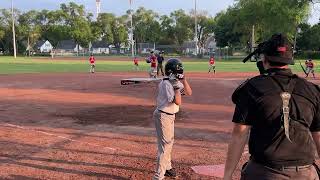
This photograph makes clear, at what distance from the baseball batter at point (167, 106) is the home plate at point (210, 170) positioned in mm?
897

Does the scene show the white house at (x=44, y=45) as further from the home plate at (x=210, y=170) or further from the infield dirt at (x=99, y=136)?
the home plate at (x=210, y=170)

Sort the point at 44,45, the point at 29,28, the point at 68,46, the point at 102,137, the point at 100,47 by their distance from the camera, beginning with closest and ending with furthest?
the point at 102,137 < the point at 29,28 < the point at 44,45 < the point at 68,46 < the point at 100,47

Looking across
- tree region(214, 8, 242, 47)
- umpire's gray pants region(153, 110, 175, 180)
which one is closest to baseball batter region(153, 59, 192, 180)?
umpire's gray pants region(153, 110, 175, 180)

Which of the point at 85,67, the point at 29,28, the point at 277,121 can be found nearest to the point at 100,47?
the point at 29,28

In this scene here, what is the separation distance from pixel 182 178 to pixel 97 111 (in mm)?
8034

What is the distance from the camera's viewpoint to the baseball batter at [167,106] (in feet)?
21.0

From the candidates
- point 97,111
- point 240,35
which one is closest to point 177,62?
point 97,111

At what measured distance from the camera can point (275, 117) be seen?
10.3ft

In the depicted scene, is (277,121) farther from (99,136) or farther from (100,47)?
(100,47)

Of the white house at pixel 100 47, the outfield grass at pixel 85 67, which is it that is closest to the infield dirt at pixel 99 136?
the outfield grass at pixel 85 67

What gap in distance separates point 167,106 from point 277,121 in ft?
11.2

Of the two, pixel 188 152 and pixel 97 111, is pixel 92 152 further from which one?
pixel 97 111

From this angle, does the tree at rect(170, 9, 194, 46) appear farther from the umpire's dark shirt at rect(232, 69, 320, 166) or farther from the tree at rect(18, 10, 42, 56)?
the umpire's dark shirt at rect(232, 69, 320, 166)

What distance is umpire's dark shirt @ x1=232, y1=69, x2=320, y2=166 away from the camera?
314 centimetres
